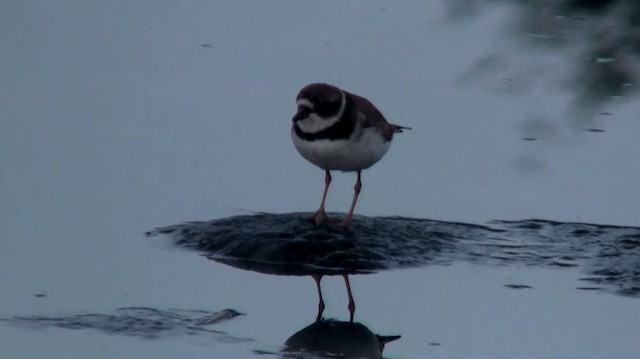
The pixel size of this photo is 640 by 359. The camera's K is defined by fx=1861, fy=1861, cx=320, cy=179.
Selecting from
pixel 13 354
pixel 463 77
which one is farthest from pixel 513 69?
pixel 13 354

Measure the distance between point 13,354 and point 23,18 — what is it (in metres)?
6.62

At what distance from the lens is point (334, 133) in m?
9.89

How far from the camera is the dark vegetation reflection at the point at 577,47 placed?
523 inches

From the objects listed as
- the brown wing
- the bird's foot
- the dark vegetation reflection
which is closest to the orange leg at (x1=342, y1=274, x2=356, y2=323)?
the bird's foot

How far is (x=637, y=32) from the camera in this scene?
578 inches

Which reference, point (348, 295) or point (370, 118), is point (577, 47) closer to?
point (370, 118)

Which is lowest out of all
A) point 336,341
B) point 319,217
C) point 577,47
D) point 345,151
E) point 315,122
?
point 336,341

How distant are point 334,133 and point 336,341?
1801 millimetres

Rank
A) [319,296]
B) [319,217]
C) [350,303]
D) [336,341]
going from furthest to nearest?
[319,217] → [319,296] → [350,303] → [336,341]

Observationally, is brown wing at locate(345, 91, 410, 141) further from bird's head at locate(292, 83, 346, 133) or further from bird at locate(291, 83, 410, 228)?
bird's head at locate(292, 83, 346, 133)

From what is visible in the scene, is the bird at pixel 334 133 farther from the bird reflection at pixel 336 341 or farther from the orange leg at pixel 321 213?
the bird reflection at pixel 336 341

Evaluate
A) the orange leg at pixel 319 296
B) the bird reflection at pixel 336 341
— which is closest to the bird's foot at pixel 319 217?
the orange leg at pixel 319 296

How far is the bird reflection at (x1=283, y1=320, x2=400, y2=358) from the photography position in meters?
8.18

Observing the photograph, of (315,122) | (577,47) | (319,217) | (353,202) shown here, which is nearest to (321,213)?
(319,217)
